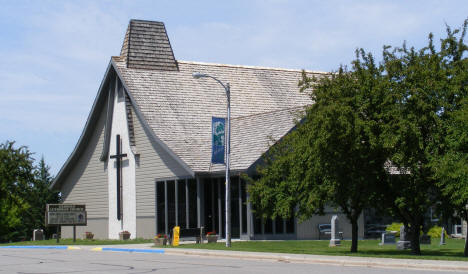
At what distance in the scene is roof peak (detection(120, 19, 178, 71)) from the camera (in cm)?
4694

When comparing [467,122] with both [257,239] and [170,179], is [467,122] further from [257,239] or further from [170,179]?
[170,179]

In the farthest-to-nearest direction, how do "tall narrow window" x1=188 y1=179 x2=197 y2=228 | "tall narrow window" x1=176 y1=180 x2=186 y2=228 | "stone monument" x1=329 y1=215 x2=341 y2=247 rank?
1. "tall narrow window" x1=176 y1=180 x2=186 y2=228
2. "tall narrow window" x1=188 y1=179 x2=197 y2=228
3. "stone monument" x1=329 y1=215 x2=341 y2=247

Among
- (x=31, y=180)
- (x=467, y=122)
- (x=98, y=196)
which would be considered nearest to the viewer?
(x=467, y=122)

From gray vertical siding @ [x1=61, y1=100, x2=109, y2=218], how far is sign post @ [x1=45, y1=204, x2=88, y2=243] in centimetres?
327

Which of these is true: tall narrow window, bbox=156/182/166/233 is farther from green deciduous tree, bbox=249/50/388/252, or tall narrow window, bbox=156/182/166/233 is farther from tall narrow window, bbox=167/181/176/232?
green deciduous tree, bbox=249/50/388/252

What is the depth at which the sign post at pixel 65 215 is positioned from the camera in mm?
42625

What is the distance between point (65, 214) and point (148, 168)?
533cm

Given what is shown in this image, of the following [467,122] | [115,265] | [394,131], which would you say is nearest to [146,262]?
[115,265]

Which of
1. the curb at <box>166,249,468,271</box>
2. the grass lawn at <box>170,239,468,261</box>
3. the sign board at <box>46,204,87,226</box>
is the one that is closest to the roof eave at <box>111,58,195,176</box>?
the grass lawn at <box>170,239,468,261</box>

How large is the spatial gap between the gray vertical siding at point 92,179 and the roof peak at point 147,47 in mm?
4006

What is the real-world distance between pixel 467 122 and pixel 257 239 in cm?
1610

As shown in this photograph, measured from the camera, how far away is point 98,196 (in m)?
48.2

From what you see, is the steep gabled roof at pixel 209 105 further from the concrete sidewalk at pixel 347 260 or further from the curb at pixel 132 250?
the concrete sidewalk at pixel 347 260

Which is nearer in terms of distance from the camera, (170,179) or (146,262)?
(146,262)
